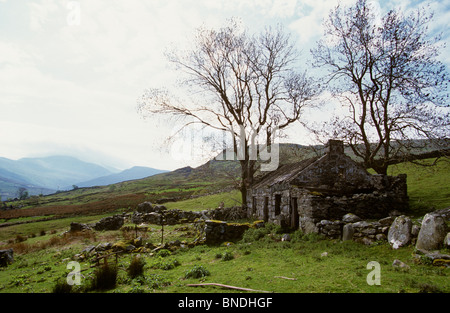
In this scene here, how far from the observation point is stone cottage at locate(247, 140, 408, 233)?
13.5 metres

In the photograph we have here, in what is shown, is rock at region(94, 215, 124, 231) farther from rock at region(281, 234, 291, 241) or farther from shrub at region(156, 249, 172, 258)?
rock at region(281, 234, 291, 241)

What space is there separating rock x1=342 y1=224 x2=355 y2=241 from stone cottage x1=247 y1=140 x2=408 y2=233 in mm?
1807

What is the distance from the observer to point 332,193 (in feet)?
51.8

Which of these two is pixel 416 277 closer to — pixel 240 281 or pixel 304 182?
pixel 240 281

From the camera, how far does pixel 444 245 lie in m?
7.50

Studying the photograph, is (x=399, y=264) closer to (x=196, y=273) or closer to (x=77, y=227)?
(x=196, y=273)

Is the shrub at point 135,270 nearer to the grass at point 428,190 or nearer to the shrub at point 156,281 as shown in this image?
the shrub at point 156,281

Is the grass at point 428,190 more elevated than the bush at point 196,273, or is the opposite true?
the grass at point 428,190

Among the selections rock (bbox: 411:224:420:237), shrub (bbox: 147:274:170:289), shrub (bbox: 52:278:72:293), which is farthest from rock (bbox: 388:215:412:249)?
shrub (bbox: 52:278:72:293)

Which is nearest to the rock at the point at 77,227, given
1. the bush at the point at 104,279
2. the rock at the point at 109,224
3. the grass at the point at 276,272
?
the rock at the point at 109,224

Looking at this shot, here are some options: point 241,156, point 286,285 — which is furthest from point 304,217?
point 241,156

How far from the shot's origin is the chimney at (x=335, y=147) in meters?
17.0

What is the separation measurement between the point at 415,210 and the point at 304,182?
6.71 m

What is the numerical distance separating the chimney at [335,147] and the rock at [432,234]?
370 inches
